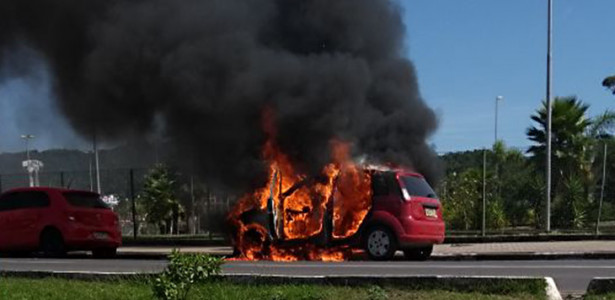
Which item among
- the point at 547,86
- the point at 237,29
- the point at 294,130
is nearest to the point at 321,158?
the point at 294,130

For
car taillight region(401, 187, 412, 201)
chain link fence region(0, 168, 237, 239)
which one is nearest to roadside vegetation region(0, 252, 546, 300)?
car taillight region(401, 187, 412, 201)

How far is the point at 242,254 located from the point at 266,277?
16.7ft

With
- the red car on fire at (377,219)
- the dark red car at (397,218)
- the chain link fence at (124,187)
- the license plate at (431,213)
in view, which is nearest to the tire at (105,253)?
the chain link fence at (124,187)

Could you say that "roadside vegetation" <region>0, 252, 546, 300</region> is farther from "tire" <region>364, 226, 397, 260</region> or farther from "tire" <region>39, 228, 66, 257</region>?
"tire" <region>39, 228, 66, 257</region>

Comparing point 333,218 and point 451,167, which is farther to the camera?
point 451,167

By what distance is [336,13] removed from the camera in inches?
647

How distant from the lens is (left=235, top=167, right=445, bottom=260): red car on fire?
40.1 ft

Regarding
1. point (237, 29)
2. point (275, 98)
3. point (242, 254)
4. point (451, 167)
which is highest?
point (237, 29)

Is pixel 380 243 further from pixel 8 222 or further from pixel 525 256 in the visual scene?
pixel 8 222

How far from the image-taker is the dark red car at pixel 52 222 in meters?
14.8

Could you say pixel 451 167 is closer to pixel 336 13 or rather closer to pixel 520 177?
pixel 520 177

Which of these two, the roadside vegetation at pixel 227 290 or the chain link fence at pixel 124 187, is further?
the chain link fence at pixel 124 187

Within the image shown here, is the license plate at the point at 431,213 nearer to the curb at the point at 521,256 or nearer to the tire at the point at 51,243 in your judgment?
the curb at the point at 521,256

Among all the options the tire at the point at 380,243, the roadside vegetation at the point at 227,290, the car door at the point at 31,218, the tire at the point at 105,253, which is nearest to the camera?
the roadside vegetation at the point at 227,290
